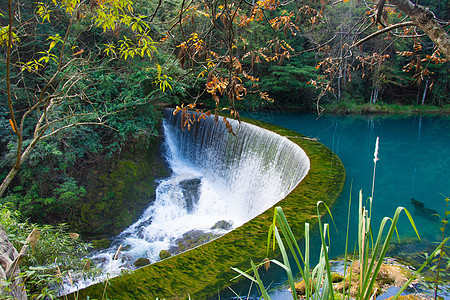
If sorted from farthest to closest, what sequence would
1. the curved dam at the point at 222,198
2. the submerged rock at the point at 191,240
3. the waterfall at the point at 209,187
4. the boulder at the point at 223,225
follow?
the boulder at the point at 223,225 < the waterfall at the point at 209,187 < the submerged rock at the point at 191,240 < the curved dam at the point at 222,198

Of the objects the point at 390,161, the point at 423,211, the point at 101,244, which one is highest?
the point at 390,161

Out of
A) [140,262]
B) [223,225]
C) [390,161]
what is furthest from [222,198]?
[390,161]

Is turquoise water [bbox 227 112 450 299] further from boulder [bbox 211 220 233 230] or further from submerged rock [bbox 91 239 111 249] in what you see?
submerged rock [bbox 91 239 111 249]

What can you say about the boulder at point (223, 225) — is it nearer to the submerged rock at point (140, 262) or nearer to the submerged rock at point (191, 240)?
the submerged rock at point (191, 240)

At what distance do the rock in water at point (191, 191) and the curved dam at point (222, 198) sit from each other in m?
0.03

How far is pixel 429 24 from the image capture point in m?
1.78

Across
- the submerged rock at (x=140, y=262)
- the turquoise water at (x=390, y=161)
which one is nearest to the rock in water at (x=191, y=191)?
the submerged rock at (x=140, y=262)

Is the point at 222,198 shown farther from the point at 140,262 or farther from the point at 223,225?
the point at 140,262

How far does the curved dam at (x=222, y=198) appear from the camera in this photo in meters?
2.63

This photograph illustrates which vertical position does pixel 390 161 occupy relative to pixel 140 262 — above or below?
above

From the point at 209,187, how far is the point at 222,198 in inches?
26.8

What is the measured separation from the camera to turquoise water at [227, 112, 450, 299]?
4.72m

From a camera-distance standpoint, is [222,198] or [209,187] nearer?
[222,198]

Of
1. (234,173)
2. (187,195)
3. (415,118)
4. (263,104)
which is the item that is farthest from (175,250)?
(415,118)
